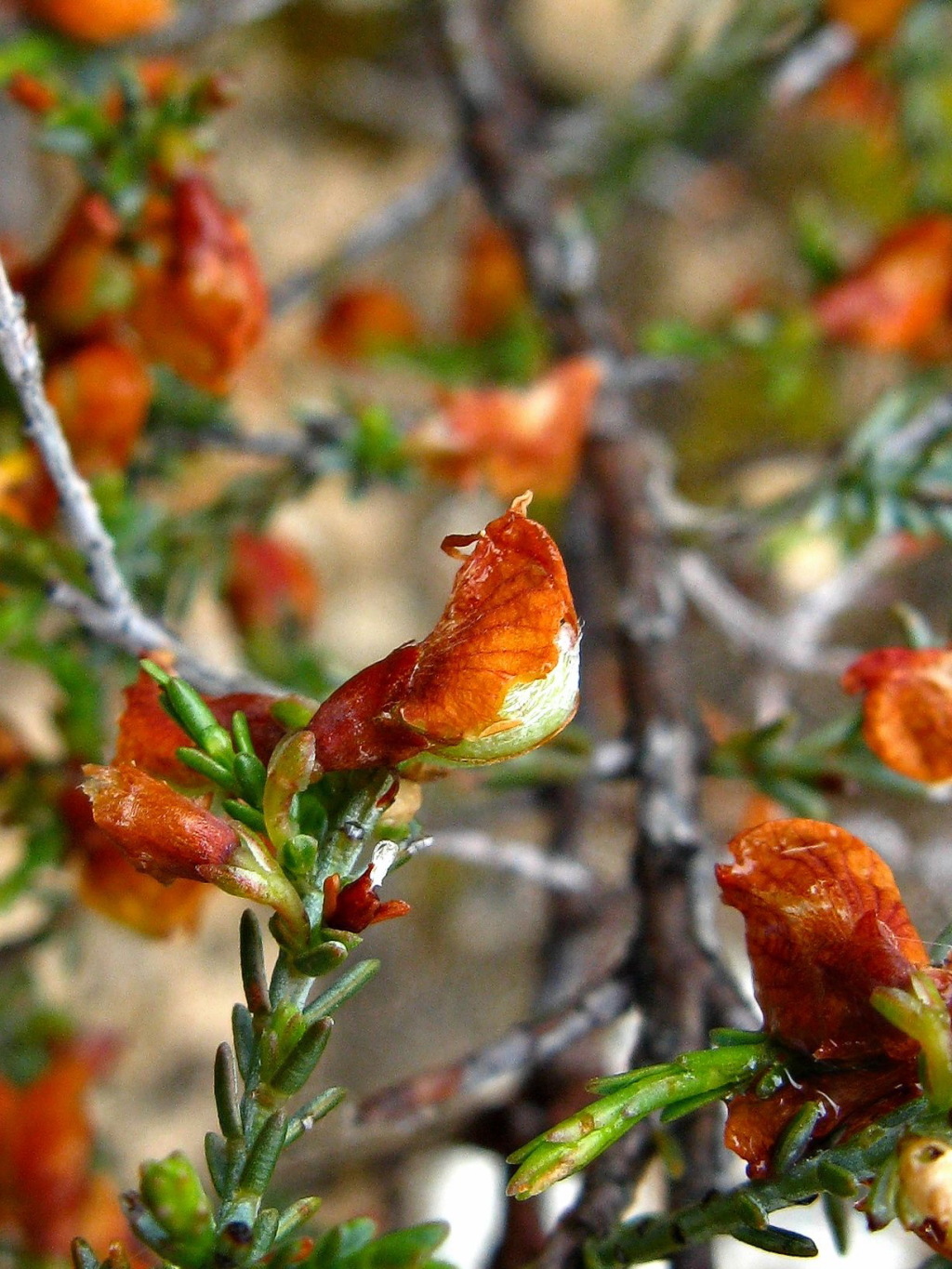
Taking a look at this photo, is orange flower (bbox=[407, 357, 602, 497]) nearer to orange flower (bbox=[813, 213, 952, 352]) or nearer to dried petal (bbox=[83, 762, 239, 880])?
orange flower (bbox=[813, 213, 952, 352])

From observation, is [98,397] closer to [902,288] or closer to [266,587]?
[266,587]

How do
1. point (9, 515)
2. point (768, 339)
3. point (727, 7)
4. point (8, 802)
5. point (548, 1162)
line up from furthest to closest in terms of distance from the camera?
point (727, 7), point (768, 339), point (8, 802), point (9, 515), point (548, 1162)

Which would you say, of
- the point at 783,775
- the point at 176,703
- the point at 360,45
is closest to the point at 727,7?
the point at 360,45

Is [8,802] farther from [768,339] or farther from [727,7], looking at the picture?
[727,7]

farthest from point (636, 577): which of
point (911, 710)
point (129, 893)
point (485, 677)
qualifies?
point (485, 677)

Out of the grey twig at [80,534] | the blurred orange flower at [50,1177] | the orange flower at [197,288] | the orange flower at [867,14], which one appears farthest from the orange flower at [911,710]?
the orange flower at [867,14]
